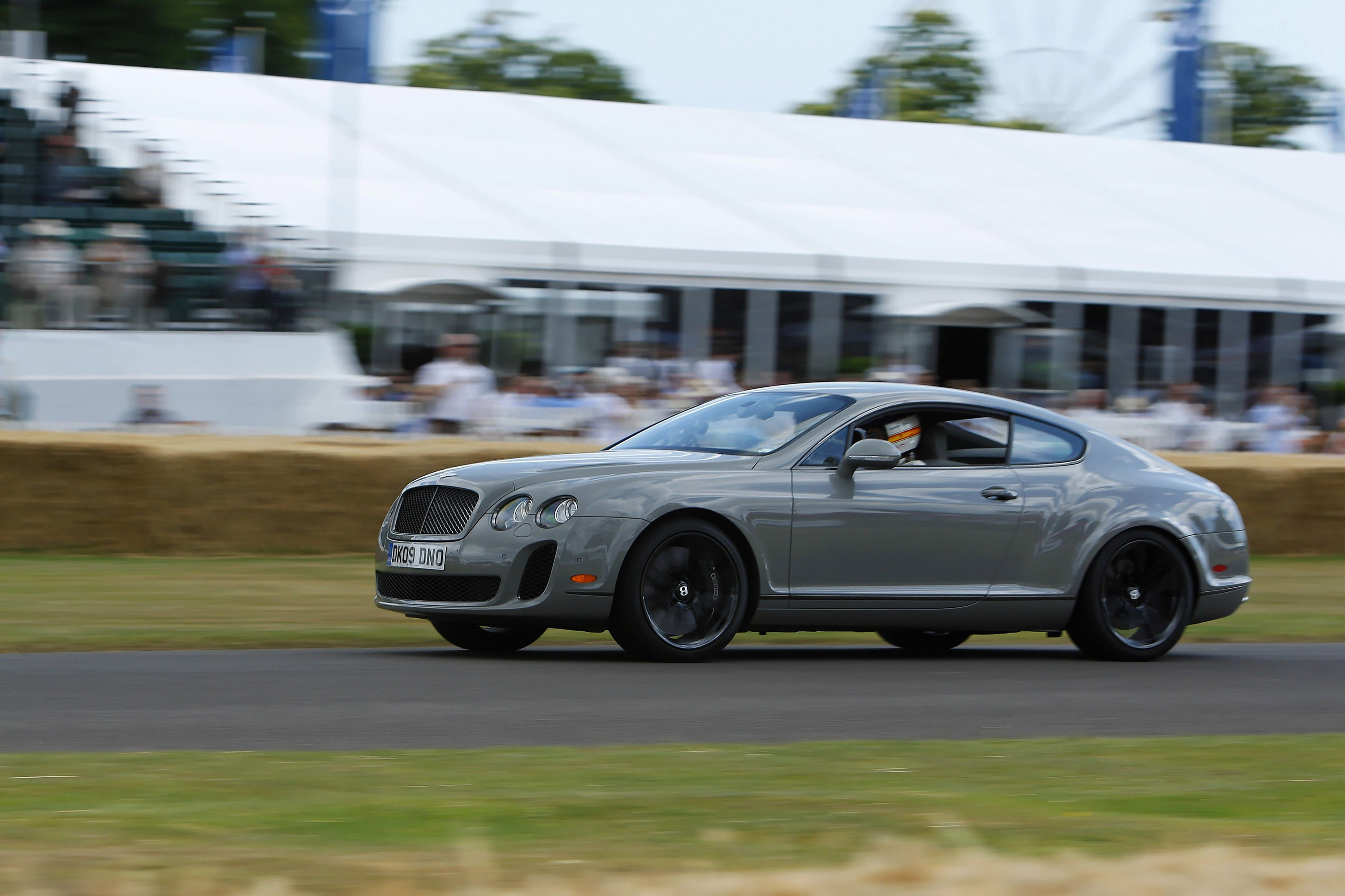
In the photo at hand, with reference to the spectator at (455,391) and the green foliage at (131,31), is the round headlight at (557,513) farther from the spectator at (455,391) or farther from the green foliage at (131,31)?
the green foliage at (131,31)

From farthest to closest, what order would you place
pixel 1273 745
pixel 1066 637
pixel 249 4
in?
1. pixel 249 4
2. pixel 1066 637
3. pixel 1273 745

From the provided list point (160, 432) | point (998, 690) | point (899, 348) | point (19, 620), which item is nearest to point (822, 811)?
point (998, 690)

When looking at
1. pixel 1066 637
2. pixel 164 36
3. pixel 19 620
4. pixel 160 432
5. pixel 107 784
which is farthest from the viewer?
pixel 164 36

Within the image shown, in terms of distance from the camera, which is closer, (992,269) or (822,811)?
(822,811)

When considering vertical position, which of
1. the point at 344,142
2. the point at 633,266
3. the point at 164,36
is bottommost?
the point at 633,266

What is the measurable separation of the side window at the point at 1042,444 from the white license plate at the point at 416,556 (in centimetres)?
306

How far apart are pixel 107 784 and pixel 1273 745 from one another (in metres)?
4.03

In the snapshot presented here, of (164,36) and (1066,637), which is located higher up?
(164,36)

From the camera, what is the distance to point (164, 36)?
40156mm

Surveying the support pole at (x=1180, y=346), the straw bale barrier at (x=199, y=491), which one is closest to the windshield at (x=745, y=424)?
the straw bale barrier at (x=199, y=491)

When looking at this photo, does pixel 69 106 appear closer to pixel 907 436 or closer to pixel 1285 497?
pixel 1285 497

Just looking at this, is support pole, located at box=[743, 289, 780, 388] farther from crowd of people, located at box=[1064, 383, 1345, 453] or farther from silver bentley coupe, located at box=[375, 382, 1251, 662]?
silver bentley coupe, located at box=[375, 382, 1251, 662]

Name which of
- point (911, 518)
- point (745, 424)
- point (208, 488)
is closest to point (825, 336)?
point (208, 488)

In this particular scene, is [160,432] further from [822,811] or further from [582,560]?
[822,811]
